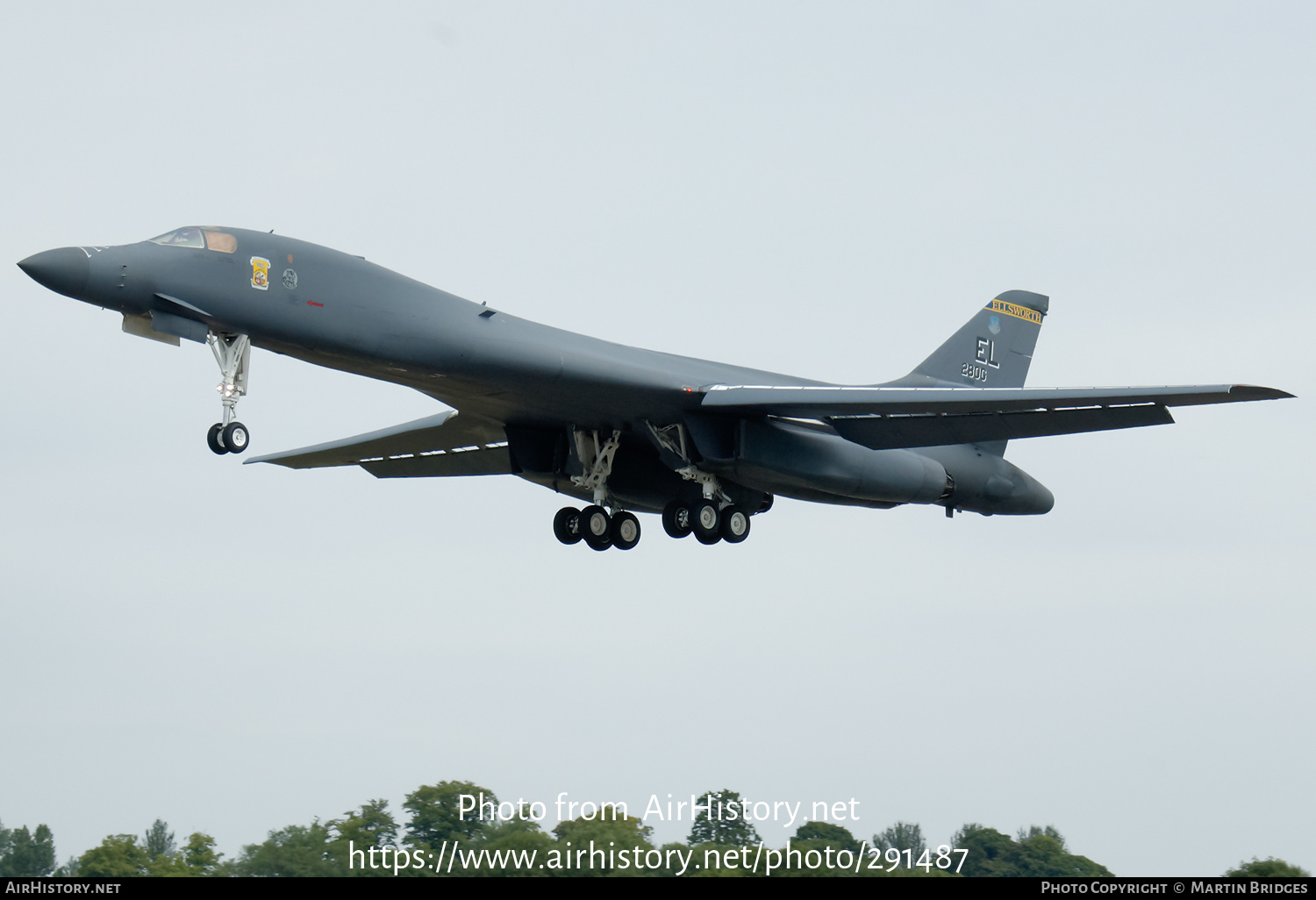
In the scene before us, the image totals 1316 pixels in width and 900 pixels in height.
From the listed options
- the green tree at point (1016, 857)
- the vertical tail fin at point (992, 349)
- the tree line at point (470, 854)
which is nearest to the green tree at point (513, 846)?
the tree line at point (470, 854)

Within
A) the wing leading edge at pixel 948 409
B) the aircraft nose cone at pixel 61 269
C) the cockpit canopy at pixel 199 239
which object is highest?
the cockpit canopy at pixel 199 239

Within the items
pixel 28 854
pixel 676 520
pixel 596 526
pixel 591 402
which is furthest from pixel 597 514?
pixel 28 854

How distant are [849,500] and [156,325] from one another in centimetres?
1323

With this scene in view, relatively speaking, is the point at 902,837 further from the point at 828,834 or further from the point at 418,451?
the point at 418,451

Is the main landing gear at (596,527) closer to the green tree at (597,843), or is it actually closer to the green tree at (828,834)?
the green tree at (597,843)

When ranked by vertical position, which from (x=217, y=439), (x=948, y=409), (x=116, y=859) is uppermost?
(x=948, y=409)

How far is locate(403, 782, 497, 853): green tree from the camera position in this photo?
126 ft

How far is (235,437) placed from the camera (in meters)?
21.5

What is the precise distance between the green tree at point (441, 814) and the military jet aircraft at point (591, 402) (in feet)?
→ 34.5

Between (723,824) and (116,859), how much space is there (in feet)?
52.7

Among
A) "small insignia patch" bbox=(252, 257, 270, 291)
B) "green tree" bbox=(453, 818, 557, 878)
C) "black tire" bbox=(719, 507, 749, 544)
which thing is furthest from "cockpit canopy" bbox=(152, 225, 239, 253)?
"green tree" bbox=(453, 818, 557, 878)

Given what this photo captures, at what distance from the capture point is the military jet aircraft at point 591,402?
22.3 metres
